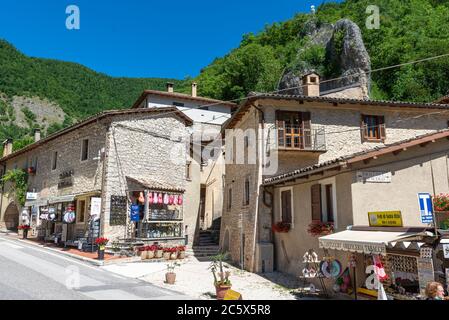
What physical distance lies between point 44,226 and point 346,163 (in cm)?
2183

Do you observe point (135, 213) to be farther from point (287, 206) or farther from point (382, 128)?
point (382, 128)

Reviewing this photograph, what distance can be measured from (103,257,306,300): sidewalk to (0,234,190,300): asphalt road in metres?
0.74

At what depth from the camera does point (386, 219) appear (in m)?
9.62

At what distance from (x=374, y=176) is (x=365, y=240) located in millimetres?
3141

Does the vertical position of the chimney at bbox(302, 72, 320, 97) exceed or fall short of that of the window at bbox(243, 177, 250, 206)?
Result: it exceeds it

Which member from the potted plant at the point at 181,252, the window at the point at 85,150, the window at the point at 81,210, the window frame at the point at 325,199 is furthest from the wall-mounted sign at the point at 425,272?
the window at the point at 85,150

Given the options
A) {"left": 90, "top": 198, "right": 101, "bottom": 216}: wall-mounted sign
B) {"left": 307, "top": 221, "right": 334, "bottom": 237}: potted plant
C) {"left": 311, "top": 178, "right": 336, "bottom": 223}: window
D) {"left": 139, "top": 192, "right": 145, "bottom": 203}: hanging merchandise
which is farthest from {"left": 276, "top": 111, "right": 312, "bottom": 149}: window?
{"left": 90, "top": 198, "right": 101, "bottom": 216}: wall-mounted sign

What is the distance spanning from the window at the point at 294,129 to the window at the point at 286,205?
223cm

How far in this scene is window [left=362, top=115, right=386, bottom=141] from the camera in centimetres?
1806

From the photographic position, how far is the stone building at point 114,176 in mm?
20359

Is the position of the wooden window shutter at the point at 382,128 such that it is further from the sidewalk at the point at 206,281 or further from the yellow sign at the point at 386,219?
the yellow sign at the point at 386,219

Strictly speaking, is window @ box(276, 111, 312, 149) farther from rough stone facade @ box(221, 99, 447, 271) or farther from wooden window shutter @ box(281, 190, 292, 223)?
wooden window shutter @ box(281, 190, 292, 223)

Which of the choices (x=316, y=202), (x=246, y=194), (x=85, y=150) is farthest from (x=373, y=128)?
(x=85, y=150)
